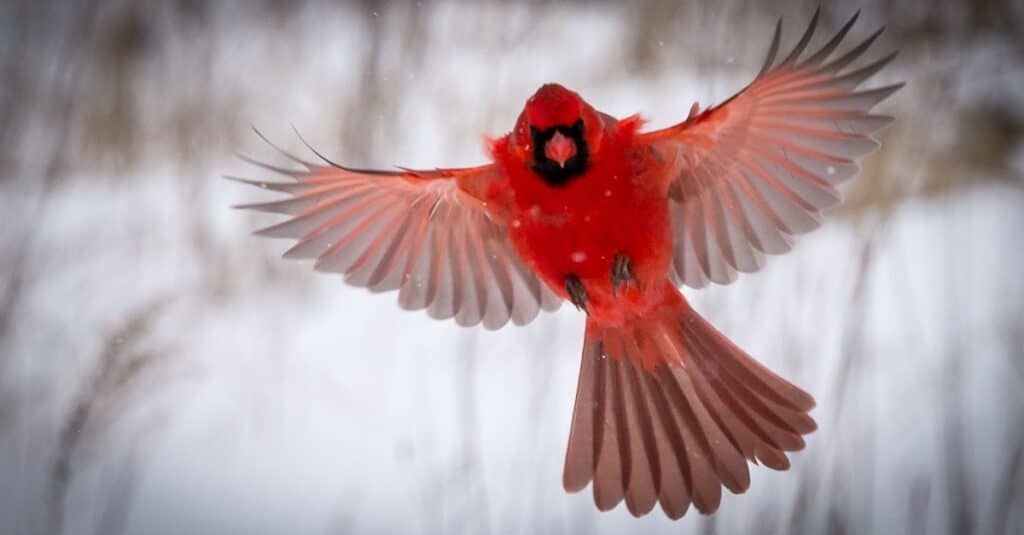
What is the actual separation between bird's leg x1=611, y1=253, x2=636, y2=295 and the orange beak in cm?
23

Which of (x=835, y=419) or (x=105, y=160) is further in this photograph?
(x=105, y=160)

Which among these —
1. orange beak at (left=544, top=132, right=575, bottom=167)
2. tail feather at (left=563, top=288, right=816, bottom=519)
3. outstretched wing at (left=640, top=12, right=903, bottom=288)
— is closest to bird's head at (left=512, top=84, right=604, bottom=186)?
orange beak at (left=544, top=132, right=575, bottom=167)

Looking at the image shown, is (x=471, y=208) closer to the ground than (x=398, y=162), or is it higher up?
closer to the ground

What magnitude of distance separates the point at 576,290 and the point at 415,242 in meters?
0.37

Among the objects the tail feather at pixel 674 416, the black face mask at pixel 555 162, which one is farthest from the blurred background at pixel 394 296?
the black face mask at pixel 555 162

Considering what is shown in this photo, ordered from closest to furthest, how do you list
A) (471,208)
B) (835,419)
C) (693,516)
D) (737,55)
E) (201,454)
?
(471,208) → (835,419) → (693,516) → (201,454) → (737,55)

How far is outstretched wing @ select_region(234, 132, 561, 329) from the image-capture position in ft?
5.49

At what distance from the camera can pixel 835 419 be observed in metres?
1.87

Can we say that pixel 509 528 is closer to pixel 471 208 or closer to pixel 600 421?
pixel 600 421

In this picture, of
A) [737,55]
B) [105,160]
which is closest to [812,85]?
[737,55]

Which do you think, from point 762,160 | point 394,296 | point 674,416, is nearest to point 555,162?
point 762,160

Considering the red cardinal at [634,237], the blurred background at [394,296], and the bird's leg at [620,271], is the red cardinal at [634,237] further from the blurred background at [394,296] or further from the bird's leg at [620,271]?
the blurred background at [394,296]

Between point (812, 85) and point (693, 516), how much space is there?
4.14 feet

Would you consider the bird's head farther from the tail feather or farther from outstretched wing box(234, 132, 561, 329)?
the tail feather
